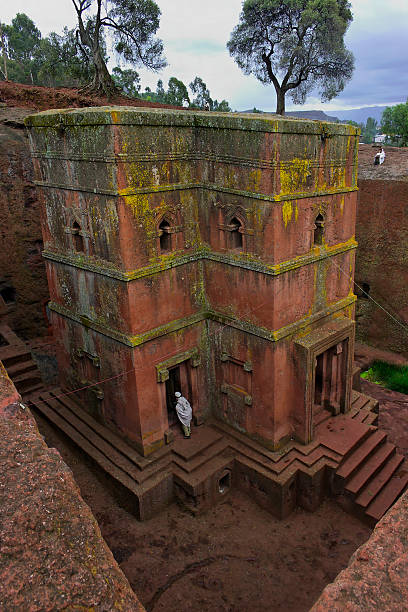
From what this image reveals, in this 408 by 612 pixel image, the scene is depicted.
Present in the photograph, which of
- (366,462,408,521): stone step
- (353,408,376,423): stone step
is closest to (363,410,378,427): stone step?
(353,408,376,423): stone step

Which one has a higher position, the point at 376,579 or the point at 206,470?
the point at 376,579

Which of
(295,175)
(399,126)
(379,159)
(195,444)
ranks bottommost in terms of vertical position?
(195,444)

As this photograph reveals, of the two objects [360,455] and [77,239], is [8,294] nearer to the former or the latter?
[77,239]

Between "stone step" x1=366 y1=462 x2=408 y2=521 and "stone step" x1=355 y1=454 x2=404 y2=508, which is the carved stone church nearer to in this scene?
"stone step" x1=355 y1=454 x2=404 y2=508

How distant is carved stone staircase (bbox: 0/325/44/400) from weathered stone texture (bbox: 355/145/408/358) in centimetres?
1208

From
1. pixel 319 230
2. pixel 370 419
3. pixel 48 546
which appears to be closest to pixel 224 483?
pixel 370 419

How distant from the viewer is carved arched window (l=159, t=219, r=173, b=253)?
9.68 metres

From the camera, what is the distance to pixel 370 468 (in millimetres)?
10547

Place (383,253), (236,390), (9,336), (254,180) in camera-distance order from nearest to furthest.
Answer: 1. (254,180)
2. (236,390)
3. (9,336)
4. (383,253)

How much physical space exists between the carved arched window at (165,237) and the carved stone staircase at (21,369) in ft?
22.0

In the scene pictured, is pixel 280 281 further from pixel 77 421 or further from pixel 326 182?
pixel 77 421

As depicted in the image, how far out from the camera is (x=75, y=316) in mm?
10992

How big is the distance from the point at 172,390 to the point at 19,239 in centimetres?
943

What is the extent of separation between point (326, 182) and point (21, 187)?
11.8m
